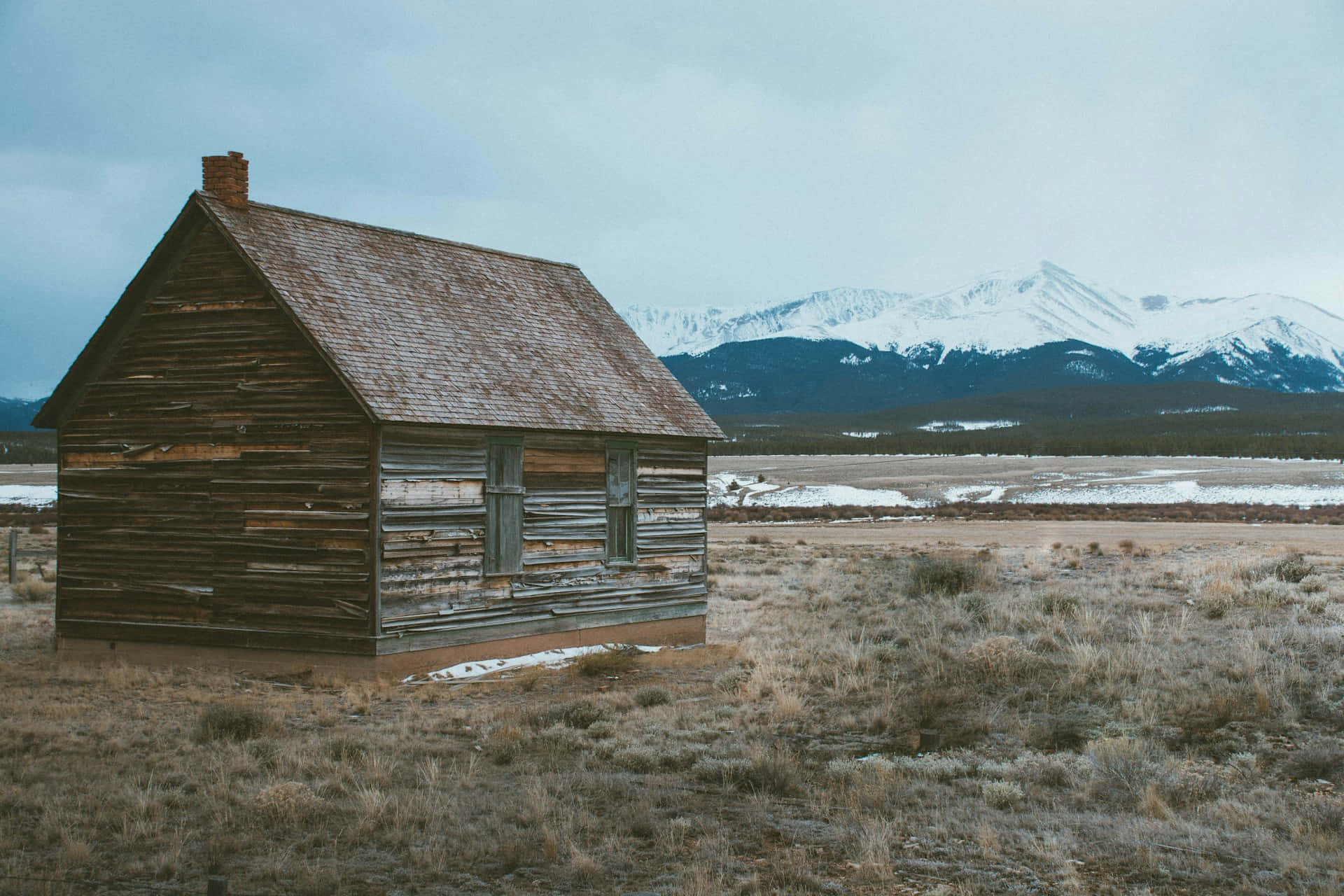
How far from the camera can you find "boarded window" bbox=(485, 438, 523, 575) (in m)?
14.7

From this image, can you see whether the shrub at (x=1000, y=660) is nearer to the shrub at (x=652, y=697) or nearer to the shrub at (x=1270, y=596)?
the shrub at (x=652, y=697)

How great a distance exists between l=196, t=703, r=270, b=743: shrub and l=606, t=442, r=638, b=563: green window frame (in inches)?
265

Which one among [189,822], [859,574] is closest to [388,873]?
[189,822]

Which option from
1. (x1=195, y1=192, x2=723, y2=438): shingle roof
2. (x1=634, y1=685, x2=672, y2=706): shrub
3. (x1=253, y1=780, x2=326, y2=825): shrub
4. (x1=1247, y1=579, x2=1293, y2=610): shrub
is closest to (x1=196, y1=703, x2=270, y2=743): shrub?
(x1=253, y1=780, x2=326, y2=825): shrub

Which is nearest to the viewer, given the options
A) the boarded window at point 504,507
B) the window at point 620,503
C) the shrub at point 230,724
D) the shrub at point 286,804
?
the shrub at point 286,804

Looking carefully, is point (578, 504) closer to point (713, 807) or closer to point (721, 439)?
point (721, 439)

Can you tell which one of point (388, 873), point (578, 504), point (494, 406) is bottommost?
point (388, 873)

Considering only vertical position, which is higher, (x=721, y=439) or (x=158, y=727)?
(x=721, y=439)

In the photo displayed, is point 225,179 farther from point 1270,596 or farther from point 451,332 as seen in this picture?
point 1270,596

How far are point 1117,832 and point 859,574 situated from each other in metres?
17.9

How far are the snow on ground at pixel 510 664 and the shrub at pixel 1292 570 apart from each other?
973 centimetres

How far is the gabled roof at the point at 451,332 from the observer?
1400 centimetres

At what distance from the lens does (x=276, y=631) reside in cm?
1376

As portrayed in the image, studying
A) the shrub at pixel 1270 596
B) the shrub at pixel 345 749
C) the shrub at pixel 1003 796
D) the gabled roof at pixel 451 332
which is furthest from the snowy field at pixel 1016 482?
the shrub at pixel 1003 796
